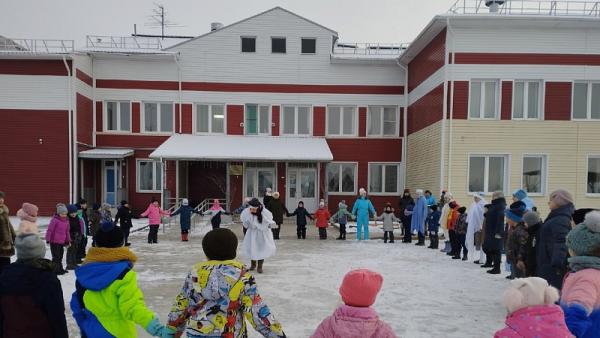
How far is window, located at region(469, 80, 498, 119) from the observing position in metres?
15.9

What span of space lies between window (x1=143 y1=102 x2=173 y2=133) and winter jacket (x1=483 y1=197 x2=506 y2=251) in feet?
54.0

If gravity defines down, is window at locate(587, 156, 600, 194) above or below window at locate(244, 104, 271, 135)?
below

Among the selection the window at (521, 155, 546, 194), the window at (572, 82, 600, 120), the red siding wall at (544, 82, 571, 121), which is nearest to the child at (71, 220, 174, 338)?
the window at (521, 155, 546, 194)

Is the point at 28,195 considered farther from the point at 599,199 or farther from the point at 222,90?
the point at 599,199

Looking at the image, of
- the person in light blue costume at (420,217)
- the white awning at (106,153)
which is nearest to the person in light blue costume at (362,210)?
the person in light blue costume at (420,217)

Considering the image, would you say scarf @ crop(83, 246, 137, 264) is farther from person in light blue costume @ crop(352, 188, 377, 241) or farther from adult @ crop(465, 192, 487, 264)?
person in light blue costume @ crop(352, 188, 377, 241)

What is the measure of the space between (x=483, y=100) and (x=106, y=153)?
16.2m

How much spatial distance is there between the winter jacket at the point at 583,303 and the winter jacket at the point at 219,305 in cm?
189

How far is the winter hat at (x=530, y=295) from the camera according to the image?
2455 millimetres

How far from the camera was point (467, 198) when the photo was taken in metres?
15.6

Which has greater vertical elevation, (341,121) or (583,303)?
(341,121)

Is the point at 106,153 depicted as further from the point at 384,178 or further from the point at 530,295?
the point at 530,295

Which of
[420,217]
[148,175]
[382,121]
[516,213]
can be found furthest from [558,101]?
[148,175]

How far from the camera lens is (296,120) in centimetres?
2128
